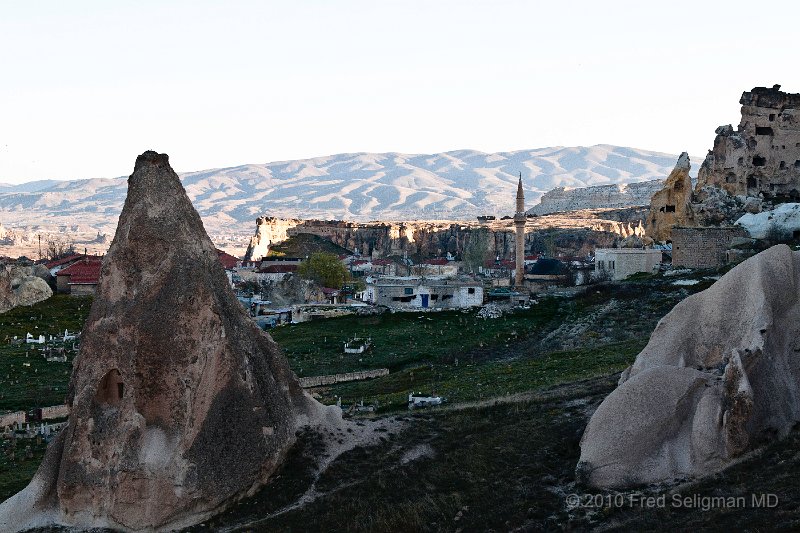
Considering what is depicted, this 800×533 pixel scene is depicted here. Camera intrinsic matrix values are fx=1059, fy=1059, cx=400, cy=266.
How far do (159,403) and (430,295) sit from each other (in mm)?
49242

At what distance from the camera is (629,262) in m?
65.6

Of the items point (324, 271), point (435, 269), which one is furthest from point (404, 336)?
point (435, 269)

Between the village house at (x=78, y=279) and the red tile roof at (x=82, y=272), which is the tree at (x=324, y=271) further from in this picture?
the village house at (x=78, y=279)

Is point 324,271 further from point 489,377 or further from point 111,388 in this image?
point 111,388

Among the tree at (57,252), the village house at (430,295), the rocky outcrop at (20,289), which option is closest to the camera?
the village house at (430,295)

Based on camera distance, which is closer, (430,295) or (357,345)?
(357,345)

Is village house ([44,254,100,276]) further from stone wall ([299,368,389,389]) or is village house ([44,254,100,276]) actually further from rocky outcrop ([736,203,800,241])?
rocky outcrop ([736,203,800,241])

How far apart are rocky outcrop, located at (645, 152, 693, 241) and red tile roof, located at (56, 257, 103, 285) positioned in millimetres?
40611

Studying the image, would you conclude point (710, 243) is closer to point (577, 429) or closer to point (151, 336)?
point (577, 429)

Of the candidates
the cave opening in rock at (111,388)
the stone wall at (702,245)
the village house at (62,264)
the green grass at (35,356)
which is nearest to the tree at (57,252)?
the village house at (62,264)

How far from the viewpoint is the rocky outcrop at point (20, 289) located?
6962 cm

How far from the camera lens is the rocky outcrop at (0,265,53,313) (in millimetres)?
69625

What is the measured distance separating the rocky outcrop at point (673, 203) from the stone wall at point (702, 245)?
341 inches

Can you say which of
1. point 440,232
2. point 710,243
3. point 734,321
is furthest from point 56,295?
point 440,232
